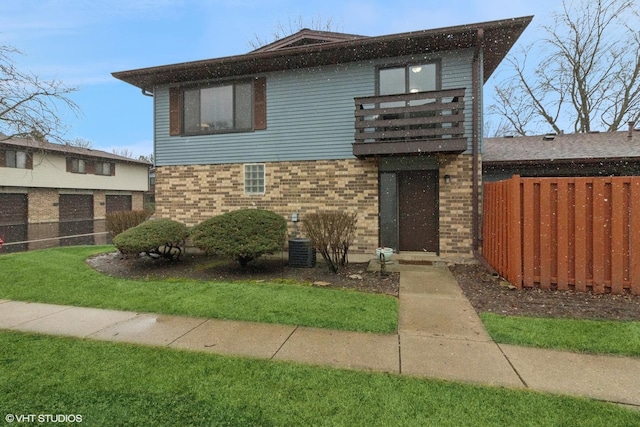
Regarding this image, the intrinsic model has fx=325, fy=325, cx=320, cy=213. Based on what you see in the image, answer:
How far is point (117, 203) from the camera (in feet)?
94.1

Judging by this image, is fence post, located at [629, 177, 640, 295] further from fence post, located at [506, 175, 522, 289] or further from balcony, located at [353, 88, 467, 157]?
balcony, located at [353, 88, 467, 157]

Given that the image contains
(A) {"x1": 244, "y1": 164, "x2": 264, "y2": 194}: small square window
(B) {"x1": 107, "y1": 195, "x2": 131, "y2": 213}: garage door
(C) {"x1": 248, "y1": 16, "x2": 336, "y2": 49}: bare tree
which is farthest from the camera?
(B) {"x1": 107, "y1": 195, "x2": 131, "y2": 213}: garage door

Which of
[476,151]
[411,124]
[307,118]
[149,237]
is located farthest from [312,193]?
[476,151]

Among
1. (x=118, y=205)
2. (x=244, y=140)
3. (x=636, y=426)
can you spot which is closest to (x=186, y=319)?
(x=636, y=426)

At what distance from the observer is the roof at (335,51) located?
7527 mm

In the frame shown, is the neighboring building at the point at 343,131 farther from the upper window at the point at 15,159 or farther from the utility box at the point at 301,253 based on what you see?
the upper window at the point at 15,159

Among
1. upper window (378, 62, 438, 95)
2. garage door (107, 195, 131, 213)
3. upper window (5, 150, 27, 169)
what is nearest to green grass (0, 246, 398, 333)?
upper window (378, 62, 438, 95)

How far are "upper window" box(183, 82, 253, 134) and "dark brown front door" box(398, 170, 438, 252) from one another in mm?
4897

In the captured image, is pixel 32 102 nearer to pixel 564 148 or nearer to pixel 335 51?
pixel 335 51

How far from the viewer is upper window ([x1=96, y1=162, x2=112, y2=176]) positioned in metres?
26.4

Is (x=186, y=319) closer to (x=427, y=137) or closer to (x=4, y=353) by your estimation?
(x=4, y=353)

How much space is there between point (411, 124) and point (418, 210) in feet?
7.36

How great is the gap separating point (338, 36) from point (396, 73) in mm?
2418

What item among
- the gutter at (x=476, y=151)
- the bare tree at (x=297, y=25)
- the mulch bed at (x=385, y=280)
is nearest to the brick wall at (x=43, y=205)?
the mulch bed at (x=385, y=280)
